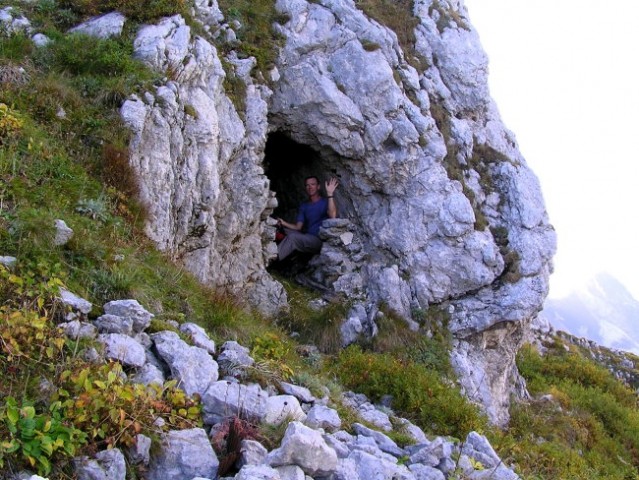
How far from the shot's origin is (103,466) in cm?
388

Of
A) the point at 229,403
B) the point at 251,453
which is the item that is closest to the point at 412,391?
the point at 229,403

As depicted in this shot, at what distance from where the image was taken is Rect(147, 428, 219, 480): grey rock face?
4.19 meters

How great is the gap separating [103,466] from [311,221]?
11.7 metres

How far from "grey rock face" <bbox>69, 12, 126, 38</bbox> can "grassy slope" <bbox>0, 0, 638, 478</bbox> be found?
0.30m

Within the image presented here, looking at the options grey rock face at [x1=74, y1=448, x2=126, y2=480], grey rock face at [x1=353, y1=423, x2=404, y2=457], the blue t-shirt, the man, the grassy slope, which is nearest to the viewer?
grey rock face at [x1=74, y1=448, x2=126, y2=480]

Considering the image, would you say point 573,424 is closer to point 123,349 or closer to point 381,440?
point 381,440

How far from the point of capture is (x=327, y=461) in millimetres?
4594

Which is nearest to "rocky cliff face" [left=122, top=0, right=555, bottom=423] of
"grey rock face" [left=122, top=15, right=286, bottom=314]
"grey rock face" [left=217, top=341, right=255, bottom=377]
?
"grey rock face" [left=122, top=15, right=286, bottom=314]

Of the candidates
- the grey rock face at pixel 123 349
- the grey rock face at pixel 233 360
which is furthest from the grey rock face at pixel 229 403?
the grey rock face at pixel 123 349

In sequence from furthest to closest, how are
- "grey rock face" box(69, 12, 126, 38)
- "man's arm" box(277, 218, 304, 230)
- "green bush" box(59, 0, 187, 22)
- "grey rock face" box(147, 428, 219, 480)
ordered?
"man's arm" box(277, 218, 304, 230)
"green bush" box(59, 0, 187, 22)
"grey rock face" box(69, 12, 126, 38)
"grey rock face" box(147, 428, 219, 480)

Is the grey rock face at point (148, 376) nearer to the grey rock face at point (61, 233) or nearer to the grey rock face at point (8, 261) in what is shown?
the grey rock face at point (8, 261)

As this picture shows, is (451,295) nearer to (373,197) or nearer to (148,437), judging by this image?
(373,197)

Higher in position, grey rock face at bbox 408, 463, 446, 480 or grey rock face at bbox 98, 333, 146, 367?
grey rock face at bbox 408, 463, 446, 480

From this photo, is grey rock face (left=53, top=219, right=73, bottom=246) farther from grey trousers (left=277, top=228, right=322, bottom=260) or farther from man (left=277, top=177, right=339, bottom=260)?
man (left=277, top=177, right=339, bottom=260)
